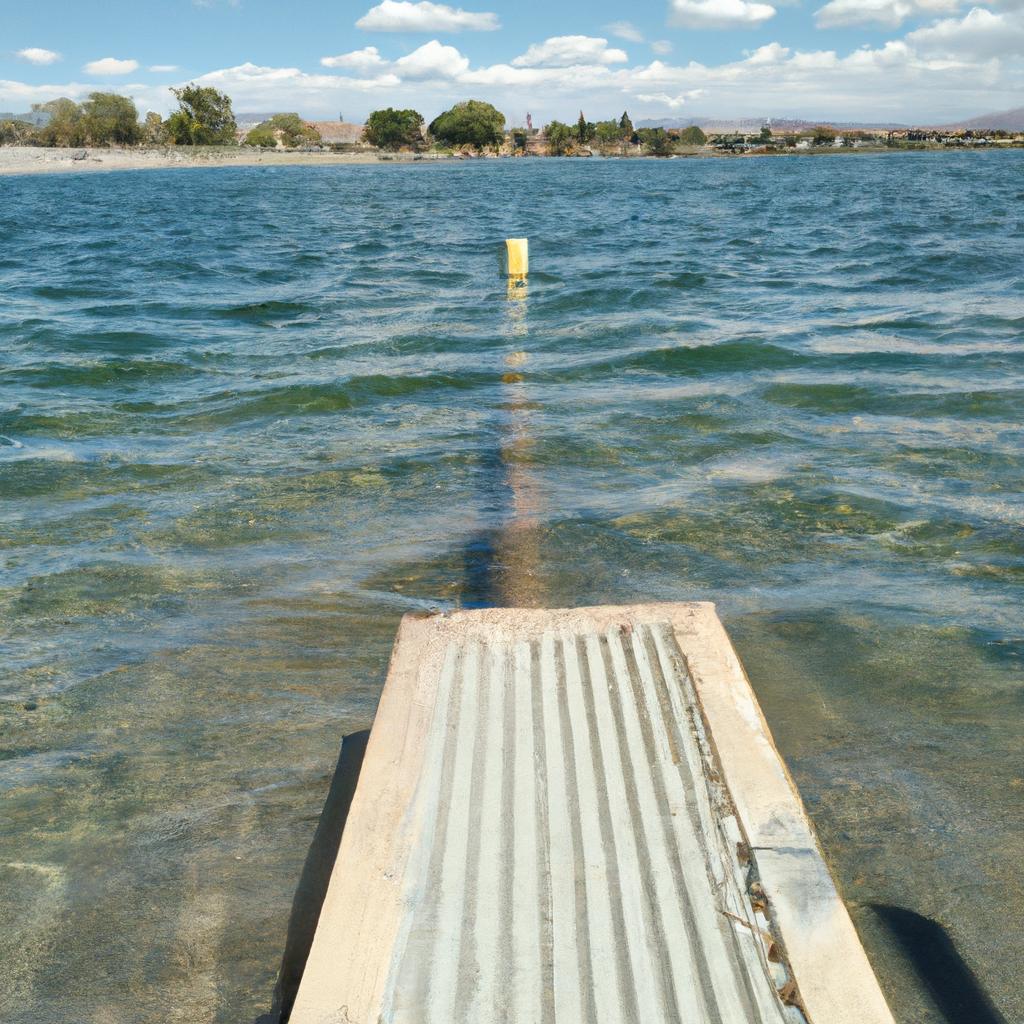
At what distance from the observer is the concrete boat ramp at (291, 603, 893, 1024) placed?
1675mm

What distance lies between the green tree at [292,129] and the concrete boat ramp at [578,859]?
174 meters

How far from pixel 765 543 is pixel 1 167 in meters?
106

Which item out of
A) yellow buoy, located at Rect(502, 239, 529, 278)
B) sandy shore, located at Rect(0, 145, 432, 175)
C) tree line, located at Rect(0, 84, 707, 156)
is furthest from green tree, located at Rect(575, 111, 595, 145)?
yellow buoy, located at Rect(502, 239, 529, 278)

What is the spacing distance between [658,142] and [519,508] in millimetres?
163375

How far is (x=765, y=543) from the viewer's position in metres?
4.86

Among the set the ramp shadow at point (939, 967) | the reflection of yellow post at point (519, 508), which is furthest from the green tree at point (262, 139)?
the ramp shadow at point (939, 967)

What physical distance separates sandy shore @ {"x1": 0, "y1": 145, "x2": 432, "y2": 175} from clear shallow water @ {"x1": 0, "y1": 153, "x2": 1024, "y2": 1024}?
91058mm

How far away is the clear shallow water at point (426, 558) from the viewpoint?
252 cm

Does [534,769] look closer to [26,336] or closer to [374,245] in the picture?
[26,336]

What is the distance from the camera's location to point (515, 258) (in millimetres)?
14586

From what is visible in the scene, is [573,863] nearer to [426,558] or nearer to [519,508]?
[426,558]

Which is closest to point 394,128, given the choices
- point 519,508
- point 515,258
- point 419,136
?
point 419,136

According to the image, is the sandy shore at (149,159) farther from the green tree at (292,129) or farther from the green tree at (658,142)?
the green tree at (658,142)

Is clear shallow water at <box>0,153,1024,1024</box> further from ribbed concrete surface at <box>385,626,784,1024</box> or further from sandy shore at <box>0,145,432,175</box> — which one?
sandy shore at <box>0,145,432,175</box>
